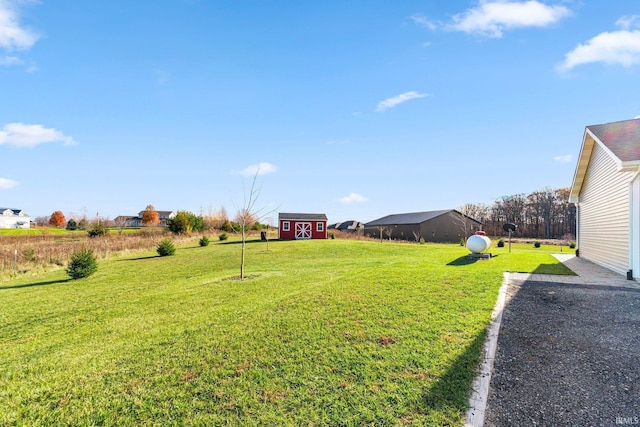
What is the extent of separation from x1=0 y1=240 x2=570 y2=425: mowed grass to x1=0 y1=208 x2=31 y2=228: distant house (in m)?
70.1

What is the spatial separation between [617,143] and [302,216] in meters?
25.2

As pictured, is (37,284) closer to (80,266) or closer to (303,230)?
(80,266)

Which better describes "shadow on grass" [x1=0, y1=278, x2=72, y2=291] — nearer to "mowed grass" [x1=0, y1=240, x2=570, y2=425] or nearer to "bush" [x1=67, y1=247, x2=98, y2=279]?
"bush" [x1=67, y1=247, x2=98, y2=279]

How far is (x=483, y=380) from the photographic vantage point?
3408 millimetres

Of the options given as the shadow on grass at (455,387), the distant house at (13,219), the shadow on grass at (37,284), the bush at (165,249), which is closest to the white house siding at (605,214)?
the shadow on grass at (455,387)

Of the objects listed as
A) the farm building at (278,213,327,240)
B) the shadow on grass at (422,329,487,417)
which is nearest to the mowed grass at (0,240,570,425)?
the shadow on grass at (422,329,487,417)

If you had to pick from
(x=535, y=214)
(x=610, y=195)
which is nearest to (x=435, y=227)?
(x=535, y=214)

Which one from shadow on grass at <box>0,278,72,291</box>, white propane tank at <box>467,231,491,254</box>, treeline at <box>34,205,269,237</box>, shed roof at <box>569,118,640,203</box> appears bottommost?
shadow on grass at <box>0,278,72,291</box>

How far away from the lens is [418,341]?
4219 millimetres

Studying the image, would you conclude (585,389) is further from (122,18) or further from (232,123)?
(232,123)

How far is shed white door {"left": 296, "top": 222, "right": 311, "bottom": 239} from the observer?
3113 cm

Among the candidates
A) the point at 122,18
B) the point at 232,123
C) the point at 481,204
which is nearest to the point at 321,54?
the point at 232,123

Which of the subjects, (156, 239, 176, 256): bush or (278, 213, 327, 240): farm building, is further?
(278, 213, 327, 240): farm building

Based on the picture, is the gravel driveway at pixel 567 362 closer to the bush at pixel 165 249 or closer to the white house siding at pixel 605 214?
the white house siding at pixel 605 214
